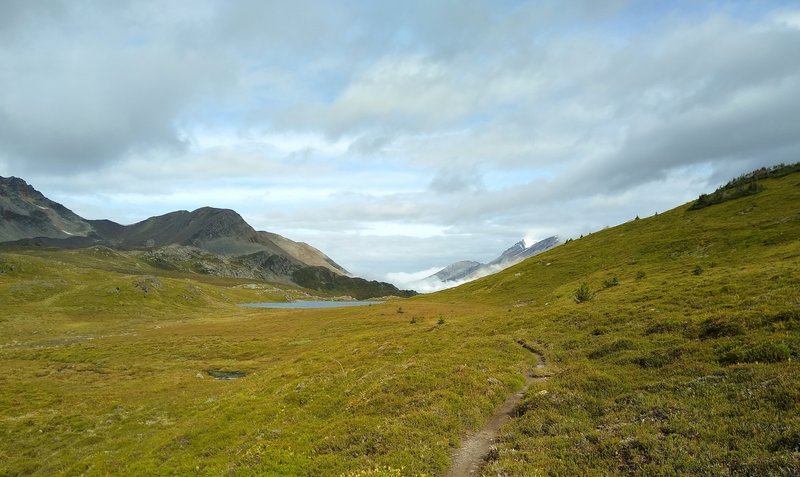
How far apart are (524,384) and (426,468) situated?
12194 millimetres

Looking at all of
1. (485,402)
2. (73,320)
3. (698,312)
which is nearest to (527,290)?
(698,312)

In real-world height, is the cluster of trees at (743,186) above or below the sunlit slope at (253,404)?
above

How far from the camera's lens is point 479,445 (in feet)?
61.6

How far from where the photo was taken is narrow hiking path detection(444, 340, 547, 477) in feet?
54.6

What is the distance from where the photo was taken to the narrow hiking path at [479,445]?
16.6m

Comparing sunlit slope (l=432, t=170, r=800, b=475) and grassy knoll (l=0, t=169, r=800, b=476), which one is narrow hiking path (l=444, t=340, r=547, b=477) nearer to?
grassy knoll (l=0, t=169, r=800, b=476)

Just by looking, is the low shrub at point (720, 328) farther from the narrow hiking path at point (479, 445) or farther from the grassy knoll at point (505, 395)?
the narrow hiking path at point (479, 445)

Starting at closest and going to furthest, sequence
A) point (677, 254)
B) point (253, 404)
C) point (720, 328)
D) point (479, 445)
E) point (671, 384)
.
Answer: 1. point (479, 445)
2. point (671, 384)
3. point (720, 328)
4. point (253, 404)
5. point (677, 254)

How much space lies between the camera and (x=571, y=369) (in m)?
27.1

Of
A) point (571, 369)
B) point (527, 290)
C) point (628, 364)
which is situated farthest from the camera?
point (527, 290)

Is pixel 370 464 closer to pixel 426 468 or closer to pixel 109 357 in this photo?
pixel 426 468

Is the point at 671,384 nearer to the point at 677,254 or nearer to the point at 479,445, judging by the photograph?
the point at 479,445

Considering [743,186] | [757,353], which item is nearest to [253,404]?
[757,353]

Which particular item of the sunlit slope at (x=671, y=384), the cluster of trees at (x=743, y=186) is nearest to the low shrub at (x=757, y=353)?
the sunlit slope at (x=671, y=384)
